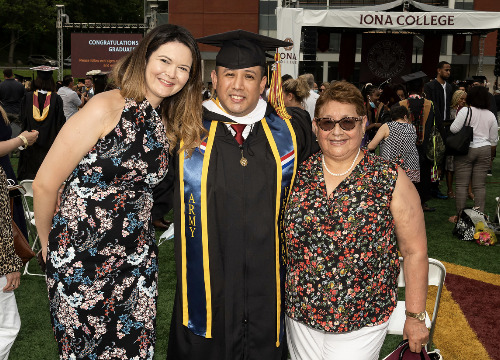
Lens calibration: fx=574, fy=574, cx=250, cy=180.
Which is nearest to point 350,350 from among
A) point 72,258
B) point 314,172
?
point 314,172

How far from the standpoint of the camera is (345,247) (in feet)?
7.86

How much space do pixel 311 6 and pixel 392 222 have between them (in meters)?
31.9

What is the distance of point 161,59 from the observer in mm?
2482

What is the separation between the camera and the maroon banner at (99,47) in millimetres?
17047

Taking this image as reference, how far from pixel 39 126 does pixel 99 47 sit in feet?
29.7

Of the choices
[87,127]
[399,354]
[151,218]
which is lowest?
[399,354]

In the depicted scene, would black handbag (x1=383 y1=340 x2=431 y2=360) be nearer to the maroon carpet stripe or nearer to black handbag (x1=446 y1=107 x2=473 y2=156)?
the maroon carpet stripe

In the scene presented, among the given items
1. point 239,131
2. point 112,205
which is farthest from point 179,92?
point 112,205

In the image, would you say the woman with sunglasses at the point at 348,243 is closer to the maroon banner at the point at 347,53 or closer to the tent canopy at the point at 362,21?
the tent canopy at the point at 362,21

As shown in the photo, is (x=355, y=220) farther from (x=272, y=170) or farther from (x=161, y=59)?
(x=161, y=59)

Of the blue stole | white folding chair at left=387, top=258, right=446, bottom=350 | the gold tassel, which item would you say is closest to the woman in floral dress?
the blue stole

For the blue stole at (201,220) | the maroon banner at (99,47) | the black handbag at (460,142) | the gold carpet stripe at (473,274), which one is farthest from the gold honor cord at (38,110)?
the maroon banner at (99,47)

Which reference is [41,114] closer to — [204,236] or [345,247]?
[204,236]

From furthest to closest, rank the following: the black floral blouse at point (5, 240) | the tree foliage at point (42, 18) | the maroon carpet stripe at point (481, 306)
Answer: the tree foliage at point (42, 18) → the maroon carpet stripe at point (481, 306) → the black floral blouse at point (5, 240)
